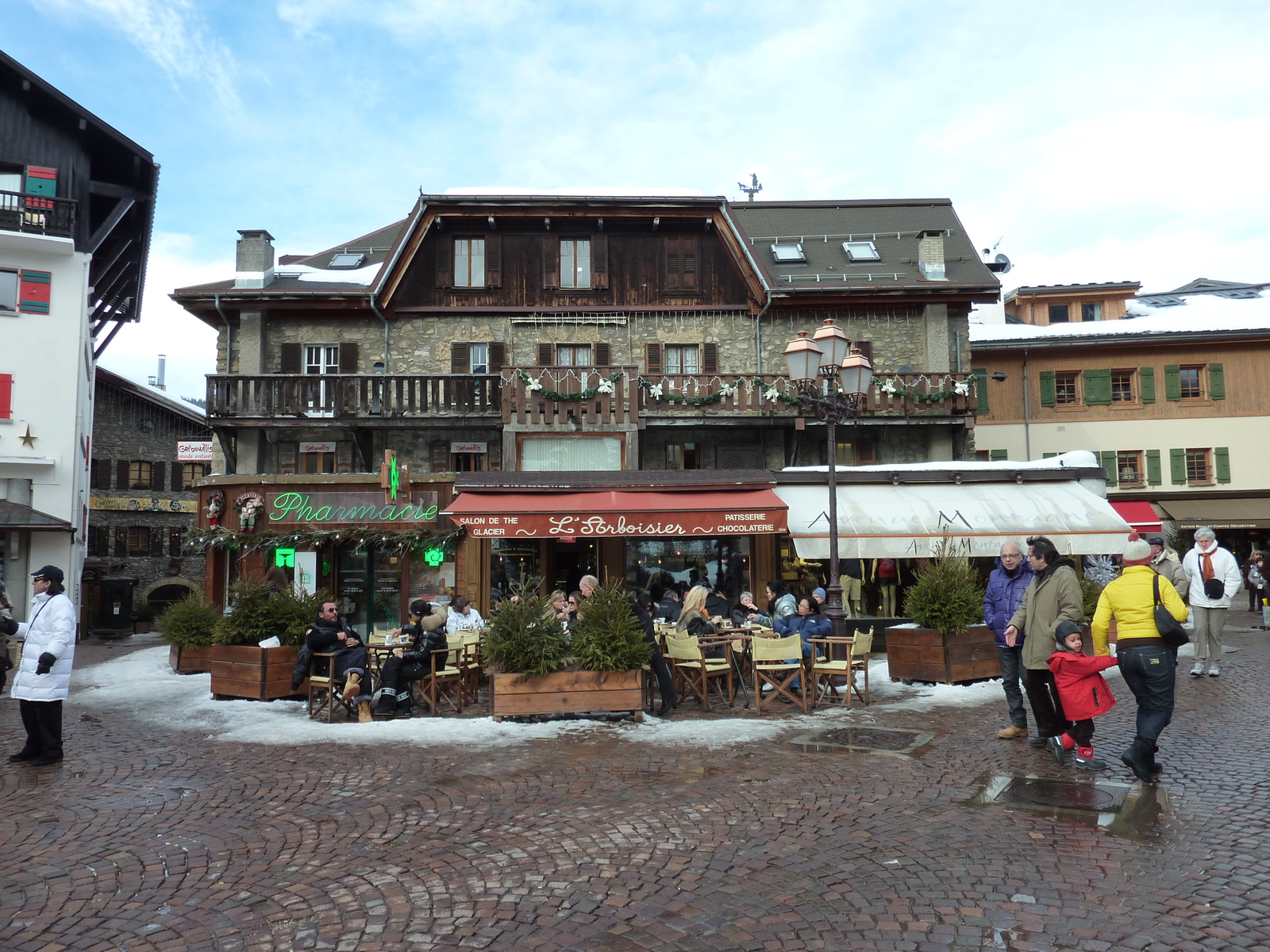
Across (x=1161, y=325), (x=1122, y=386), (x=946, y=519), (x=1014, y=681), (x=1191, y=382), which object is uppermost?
(x=1161, y=325)

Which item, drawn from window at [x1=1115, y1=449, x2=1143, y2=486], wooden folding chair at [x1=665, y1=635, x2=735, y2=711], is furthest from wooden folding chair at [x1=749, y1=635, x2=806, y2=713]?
window at [x1=1115, y1=449, x2=1143, y2=486]

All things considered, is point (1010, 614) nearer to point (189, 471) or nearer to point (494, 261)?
point (494, 261)

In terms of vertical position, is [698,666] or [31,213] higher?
[31,213]

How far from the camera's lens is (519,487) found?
55.4 ft

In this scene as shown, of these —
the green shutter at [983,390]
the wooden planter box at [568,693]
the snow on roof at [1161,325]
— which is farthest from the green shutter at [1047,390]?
the wooden planter box at [568,693]

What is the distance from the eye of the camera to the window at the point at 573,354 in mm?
21359

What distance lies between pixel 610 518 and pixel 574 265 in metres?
8.29

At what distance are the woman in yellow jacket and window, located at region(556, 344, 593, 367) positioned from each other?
Answer: 15.8m

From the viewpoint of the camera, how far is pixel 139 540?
32.8 metres

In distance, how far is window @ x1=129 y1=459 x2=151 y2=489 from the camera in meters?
32.5

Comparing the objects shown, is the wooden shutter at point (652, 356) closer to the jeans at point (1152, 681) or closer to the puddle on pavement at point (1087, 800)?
the puddle on pavement at point (1087, 800)

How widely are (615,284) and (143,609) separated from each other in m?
19.4

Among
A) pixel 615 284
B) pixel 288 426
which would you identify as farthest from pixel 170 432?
pixel 615 284

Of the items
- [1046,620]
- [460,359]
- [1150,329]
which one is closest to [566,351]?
[460,359]
